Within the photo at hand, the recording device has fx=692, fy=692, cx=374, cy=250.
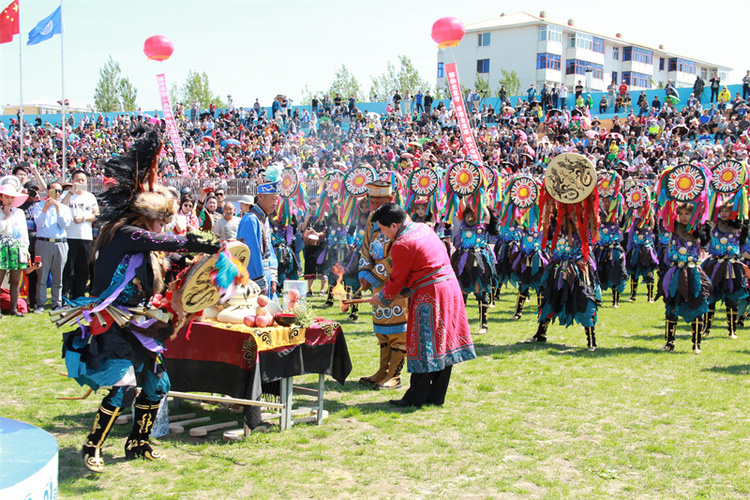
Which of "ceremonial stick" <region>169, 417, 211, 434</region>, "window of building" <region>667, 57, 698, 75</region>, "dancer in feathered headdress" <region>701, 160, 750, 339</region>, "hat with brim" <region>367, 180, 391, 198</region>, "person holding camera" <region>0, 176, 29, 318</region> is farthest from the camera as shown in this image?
"window of building" <region>667, 57, 698, 75</region>

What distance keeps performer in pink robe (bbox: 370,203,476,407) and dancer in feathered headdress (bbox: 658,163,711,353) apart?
351 cm

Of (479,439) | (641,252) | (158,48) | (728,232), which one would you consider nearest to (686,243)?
(728,232)

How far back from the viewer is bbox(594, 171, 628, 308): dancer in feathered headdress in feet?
37.6

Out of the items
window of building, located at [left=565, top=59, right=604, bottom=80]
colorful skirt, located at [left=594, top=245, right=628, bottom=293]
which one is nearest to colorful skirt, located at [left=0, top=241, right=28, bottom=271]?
colorful skirt, located at [left=594, top=245, right=628, bottom=293]

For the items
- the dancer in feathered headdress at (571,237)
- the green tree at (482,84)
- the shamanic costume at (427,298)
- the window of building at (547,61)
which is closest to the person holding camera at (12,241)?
the shamanic costume at (427,298)

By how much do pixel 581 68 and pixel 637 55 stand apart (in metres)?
7.34

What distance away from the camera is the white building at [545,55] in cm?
5634

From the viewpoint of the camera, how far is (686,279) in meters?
7.98

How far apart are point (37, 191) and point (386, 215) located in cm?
747

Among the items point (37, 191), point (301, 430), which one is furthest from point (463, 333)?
point (37, 191)

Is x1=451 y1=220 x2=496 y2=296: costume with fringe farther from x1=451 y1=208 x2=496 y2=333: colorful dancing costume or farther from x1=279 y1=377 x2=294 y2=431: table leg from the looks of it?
x1=279 y1=377 x2=294 y2=431: table leg

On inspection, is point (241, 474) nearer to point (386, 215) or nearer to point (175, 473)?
point (175, 473)

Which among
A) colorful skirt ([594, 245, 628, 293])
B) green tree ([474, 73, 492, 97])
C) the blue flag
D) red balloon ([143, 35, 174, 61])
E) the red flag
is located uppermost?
green tree ([474, 73, 492, 97])

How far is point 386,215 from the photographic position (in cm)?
577
